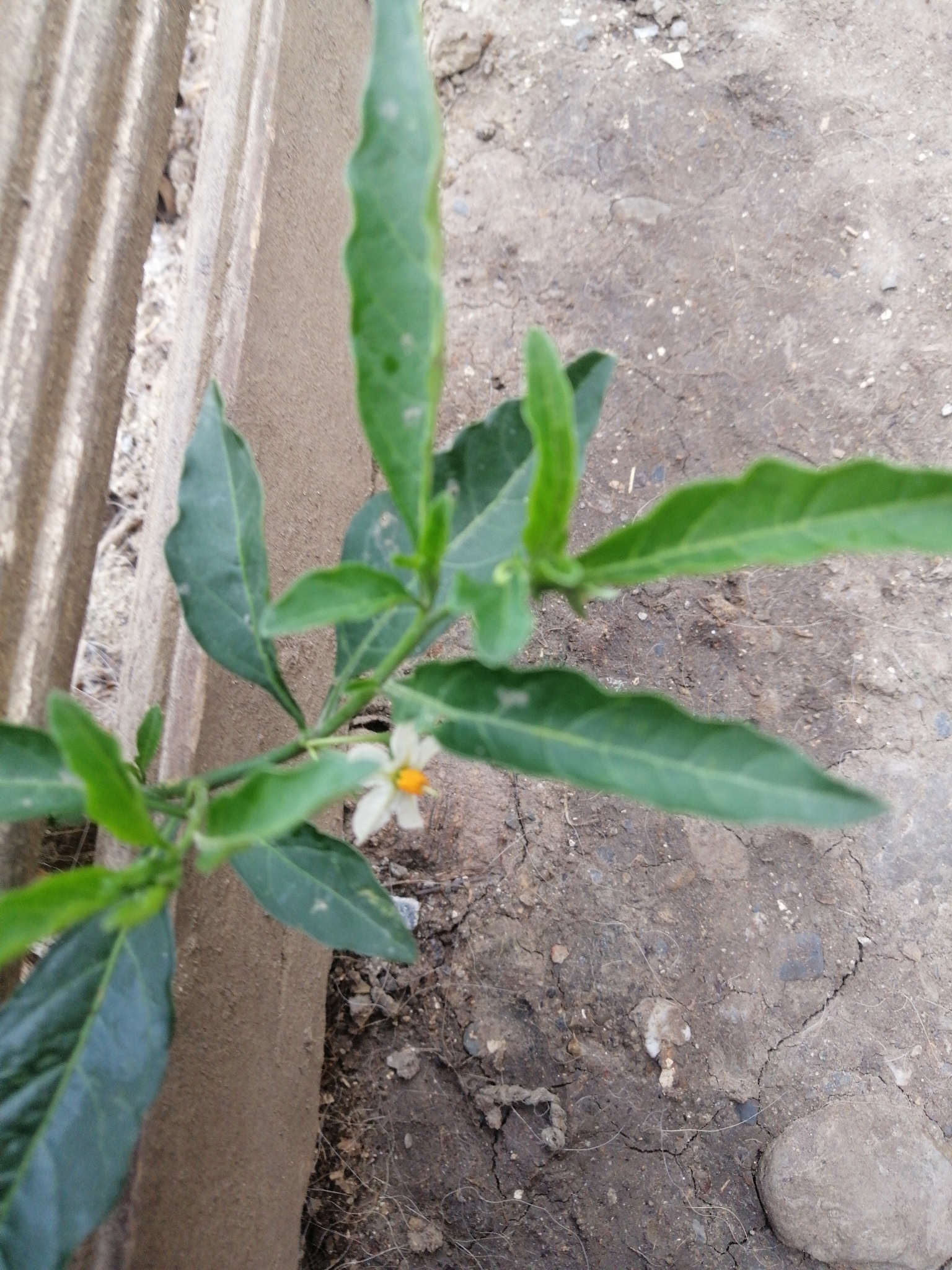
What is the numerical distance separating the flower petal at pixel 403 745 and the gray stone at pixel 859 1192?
58.8 inches

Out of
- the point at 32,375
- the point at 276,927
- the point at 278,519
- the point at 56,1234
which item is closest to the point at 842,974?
the point at 276,927

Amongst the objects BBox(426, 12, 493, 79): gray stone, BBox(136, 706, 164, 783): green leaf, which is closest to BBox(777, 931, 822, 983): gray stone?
BBox(136, 706, 164, 783): green leaf

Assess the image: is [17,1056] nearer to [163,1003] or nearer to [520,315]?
[163,1003]

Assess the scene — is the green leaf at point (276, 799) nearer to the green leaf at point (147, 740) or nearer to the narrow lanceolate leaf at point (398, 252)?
the narrow lanceolate leaf at point (398, 252)

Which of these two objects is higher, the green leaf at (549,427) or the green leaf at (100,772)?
the green leaf at (549,427)

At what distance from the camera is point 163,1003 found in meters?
0.82

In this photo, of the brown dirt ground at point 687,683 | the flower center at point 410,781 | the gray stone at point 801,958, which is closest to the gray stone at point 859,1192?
the brown dirt ground at point 687,683

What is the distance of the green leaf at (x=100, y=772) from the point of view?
1.97 ft

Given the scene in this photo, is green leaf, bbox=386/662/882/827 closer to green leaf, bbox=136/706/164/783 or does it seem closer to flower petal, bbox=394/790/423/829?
flower petal, bbox=394/790/423/829

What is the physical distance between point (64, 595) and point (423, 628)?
0.63 meters

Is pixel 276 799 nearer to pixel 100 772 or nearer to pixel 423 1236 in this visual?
pixel 100 772

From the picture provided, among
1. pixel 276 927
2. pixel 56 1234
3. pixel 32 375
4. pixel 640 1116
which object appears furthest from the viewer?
pixel 640 1116

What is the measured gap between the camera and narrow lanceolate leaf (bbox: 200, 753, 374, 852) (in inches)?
21.7

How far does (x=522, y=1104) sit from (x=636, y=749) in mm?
1515
